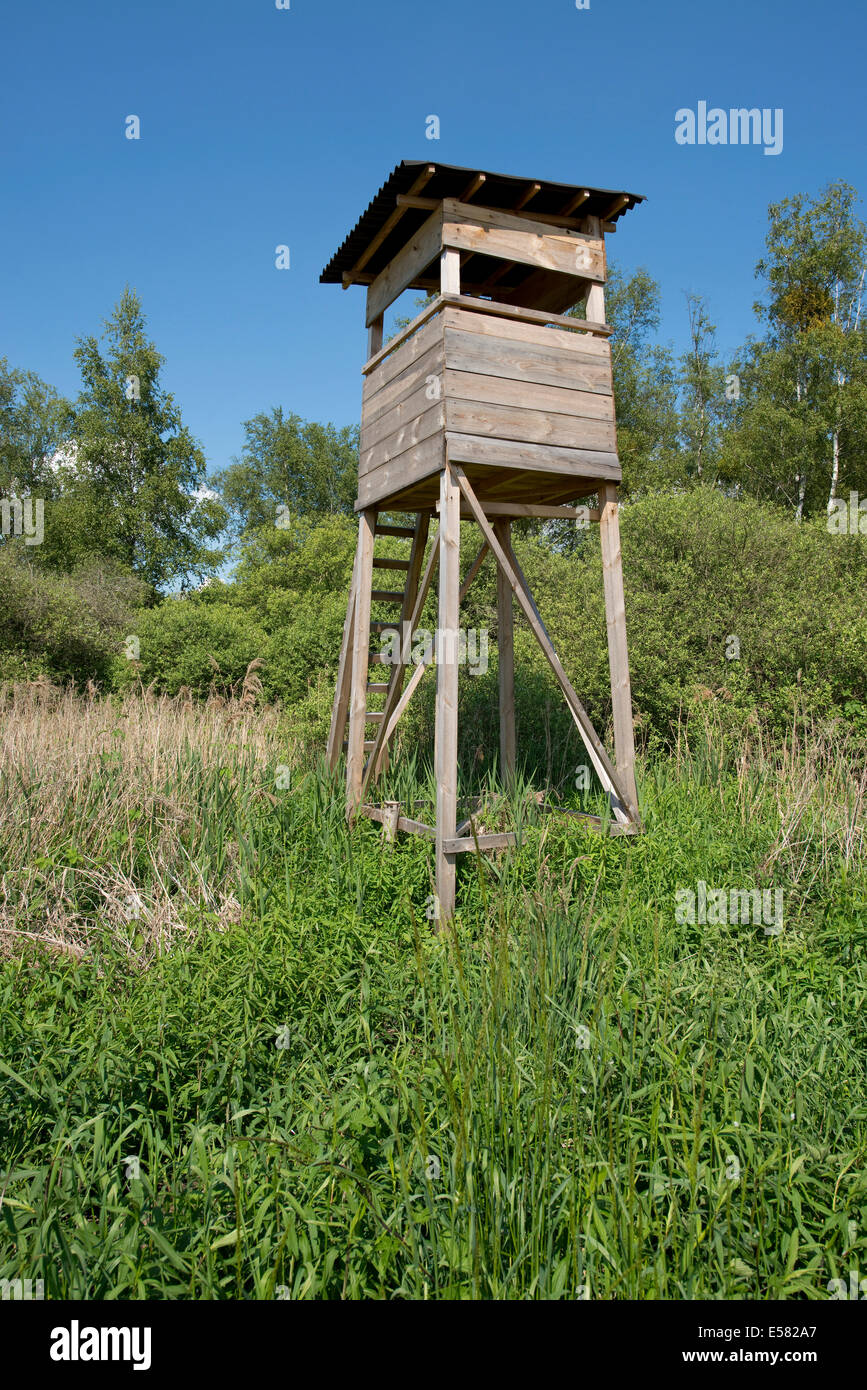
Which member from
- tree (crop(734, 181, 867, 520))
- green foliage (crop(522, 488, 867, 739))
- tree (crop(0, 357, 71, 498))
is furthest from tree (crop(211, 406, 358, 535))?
green foliage (crop(522, 488, 867, 739))

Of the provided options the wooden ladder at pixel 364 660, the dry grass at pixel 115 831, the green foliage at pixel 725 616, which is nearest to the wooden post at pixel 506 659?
the wooden ladder at pixel 364 660

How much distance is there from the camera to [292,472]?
1850 inches

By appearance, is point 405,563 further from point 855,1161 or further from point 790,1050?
point 855,1161

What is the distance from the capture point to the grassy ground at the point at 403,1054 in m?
2.78

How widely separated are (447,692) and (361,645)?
2.09 meters

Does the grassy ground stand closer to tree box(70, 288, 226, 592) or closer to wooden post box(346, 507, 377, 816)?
wooden post box(346, 507, 377, 816)

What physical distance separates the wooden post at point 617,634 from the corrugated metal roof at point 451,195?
7.79ft

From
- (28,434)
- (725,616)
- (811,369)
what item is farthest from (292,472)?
(725,616)

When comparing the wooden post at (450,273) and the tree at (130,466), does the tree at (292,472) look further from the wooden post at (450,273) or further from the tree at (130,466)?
the wooden post at (450,273)

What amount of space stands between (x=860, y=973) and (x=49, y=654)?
17.7 meters

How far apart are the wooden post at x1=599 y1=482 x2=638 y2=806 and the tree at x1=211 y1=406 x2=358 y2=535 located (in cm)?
4069

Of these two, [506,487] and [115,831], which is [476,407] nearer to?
[506,487]

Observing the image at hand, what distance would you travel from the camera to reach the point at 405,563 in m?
8.52

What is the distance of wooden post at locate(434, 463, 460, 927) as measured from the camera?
5.95m
